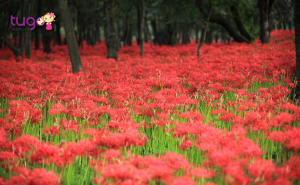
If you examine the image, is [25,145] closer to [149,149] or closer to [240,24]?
[149,149]

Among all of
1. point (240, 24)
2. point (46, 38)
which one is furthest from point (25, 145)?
point (240, 24)

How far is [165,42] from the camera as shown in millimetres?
33344

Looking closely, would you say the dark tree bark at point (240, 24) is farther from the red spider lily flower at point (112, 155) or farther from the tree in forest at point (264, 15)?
the red spider lily flower at point (112, 155)

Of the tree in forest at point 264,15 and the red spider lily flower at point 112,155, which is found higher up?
the tree in forest at point 264,15

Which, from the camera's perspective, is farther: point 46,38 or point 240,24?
point 240,24

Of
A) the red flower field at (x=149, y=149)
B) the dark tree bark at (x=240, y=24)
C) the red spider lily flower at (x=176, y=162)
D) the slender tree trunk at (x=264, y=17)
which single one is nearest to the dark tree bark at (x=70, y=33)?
the red flower field at (x=149, y=149)

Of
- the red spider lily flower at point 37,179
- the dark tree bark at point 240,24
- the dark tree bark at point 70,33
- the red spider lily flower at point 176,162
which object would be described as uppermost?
the dark tree bark at point 240,24

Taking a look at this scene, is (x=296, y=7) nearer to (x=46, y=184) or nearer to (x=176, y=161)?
(x=176, y=161)

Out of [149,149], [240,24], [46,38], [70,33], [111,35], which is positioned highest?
[240,24]

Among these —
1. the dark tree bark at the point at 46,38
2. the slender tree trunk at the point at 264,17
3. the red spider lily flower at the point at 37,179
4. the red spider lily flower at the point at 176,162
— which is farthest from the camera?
the dark tree bark at the point at 46,38

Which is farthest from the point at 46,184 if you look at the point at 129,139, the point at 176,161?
the point at 176,161

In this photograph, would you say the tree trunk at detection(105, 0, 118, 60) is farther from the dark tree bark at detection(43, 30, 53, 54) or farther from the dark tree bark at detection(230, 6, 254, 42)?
the dark tree bark at detection(230, 6, 254, 42)

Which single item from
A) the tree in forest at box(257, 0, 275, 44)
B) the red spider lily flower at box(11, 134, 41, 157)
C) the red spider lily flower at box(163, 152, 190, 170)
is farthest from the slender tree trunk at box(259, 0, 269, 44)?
the red spider lily flower at box(11, 134, 41, 157)

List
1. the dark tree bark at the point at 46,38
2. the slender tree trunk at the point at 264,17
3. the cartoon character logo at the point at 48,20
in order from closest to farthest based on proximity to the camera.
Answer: the slender tree trunk at the point at 264,17, the dark tree bark at the point at 46,38, the cartoon character logo at the point at 48,20
